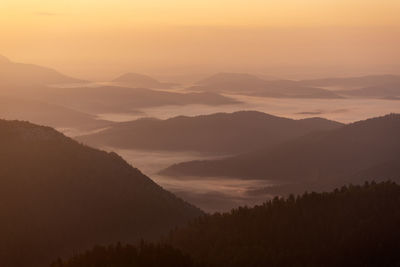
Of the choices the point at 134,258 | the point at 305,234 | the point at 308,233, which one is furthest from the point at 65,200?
the point at 134,258

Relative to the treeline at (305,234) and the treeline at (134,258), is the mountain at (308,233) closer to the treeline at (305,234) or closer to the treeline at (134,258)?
the treeline at (305,234)

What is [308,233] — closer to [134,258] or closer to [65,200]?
[134,258]

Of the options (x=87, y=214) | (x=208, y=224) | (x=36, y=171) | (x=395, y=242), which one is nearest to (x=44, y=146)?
(x=36, y=171)

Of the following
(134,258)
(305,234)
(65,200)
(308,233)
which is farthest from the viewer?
(65,200)

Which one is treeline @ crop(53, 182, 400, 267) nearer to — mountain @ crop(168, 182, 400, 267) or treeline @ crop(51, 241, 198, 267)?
mountain @ crop(168, 182, 400, 267)

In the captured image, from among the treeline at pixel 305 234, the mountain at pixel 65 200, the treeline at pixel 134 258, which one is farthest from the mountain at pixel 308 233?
the mountain at pixel 65 200

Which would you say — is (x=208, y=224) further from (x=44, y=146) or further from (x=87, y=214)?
(x=44, y=146)

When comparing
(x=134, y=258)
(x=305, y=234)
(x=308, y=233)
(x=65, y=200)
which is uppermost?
(x=65, y=200)
